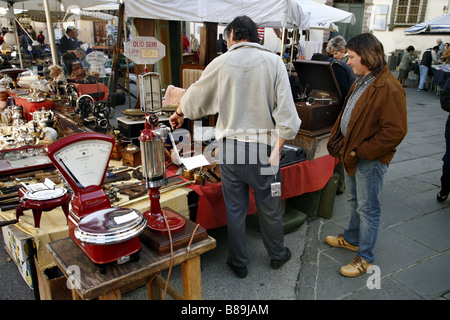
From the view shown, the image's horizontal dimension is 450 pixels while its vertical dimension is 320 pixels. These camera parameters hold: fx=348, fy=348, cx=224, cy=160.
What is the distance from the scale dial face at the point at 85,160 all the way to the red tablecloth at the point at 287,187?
1.01 metres

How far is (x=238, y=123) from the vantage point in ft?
7.79

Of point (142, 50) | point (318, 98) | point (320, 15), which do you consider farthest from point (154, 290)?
point (320, 15)

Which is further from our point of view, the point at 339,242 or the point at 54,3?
the point at 54,3

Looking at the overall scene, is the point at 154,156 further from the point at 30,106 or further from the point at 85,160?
the point at 30,106

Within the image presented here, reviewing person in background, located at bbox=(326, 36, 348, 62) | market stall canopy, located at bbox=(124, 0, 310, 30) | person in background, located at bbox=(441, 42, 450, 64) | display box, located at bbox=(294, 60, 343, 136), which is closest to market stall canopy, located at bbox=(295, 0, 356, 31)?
market stall canopy, located at bbox=(124, 0, 310, 30)

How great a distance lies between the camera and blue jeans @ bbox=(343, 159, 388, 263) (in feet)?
8.59

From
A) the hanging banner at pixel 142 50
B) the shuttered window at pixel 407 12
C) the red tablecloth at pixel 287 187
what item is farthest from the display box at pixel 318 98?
the shuttered window at pixel 407 12

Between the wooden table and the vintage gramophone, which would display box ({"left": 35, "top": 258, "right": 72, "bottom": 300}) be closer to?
the wooden table

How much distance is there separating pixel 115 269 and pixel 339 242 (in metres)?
2.39

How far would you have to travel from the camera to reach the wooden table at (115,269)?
4.51 feet

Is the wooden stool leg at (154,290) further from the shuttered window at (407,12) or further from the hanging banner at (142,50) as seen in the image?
the shuttered window at (407,12)

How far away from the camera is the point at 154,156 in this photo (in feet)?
5.54
